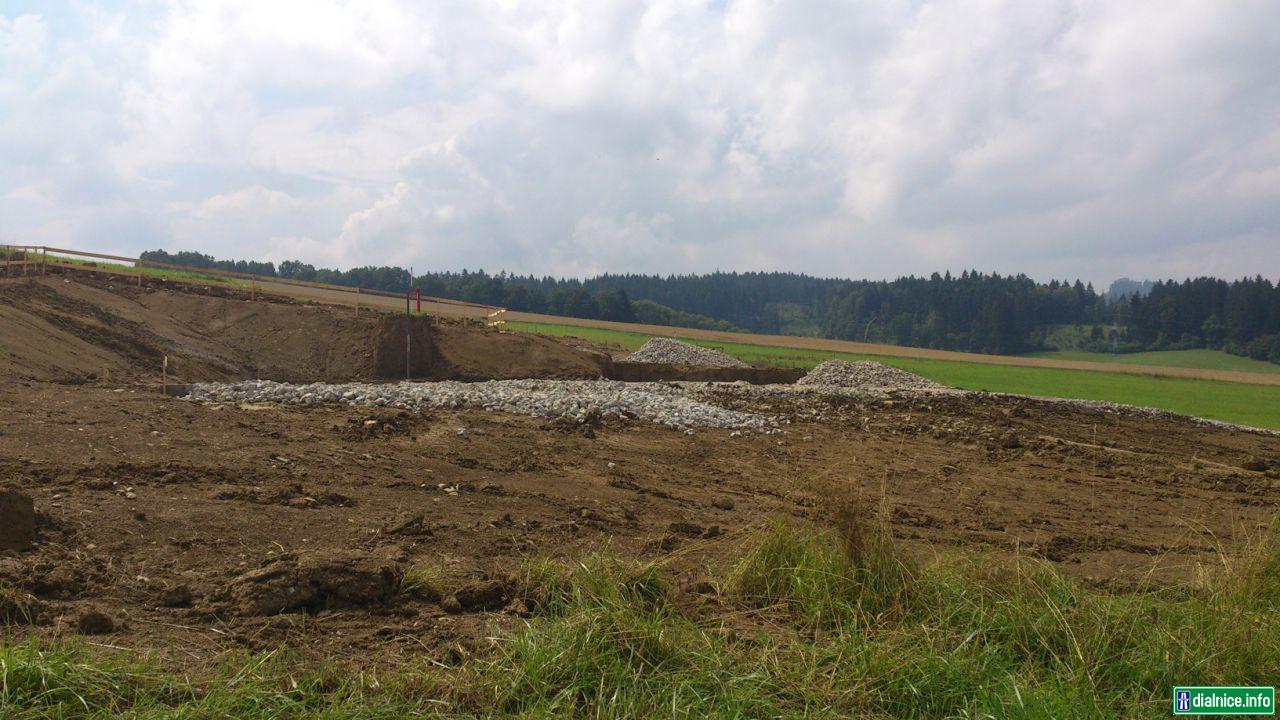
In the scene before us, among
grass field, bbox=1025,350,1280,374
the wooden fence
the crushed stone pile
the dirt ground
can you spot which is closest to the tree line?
grass field, bbox=1025,350,1280,374


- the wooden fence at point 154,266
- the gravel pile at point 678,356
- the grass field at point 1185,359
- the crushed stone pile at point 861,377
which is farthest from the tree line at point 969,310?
the crushed stone pile at point 861,377

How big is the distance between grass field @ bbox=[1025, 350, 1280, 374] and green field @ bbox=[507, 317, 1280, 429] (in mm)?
36011

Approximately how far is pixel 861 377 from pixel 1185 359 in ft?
232

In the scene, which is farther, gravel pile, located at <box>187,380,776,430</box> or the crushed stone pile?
the crushed stone pile

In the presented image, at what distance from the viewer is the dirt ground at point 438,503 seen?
4535 millimetres

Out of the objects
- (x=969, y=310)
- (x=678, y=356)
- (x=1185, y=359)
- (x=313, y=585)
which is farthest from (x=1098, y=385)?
(x=969, y=310)

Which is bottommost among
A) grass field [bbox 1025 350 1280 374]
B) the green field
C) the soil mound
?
the green field

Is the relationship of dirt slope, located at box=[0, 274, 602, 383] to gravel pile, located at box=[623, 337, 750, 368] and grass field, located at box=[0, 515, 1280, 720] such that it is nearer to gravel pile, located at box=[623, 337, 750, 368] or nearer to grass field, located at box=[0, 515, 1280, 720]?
gravel pile, located at box=[623, 337, 750, 368]

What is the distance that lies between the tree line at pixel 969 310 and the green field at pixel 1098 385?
30384 millimetres

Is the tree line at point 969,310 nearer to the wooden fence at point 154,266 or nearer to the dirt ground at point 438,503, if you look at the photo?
the wooden fence at point 154,266

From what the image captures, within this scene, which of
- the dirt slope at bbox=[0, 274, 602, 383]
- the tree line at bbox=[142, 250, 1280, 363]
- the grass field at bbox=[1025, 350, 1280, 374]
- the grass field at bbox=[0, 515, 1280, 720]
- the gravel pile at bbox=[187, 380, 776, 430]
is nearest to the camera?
the grass field at bbox=[0, 515, 1280, 720]

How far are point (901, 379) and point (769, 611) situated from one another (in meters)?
29.0

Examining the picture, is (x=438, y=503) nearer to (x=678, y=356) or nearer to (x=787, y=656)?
(x=787, y=656)

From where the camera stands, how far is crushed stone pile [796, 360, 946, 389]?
30141 millimetres
